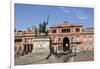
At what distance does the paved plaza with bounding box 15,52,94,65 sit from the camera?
2166mm

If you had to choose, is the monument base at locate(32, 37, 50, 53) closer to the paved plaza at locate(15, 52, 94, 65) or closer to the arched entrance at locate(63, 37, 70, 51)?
the paved plaza at locate(15, 52, 94, 65)

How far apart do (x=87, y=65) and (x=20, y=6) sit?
1105 millimetres

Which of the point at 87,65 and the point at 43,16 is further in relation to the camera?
the point at 87,65

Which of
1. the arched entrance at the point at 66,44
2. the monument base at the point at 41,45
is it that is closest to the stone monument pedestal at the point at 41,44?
the monument base at the point at 41,45

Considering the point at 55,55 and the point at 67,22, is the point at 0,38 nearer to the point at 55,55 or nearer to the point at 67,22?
the point at 55,55

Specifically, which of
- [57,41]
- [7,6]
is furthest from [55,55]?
[7,6]

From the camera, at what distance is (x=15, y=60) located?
6.97ft

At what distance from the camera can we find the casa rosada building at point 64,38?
218 cm

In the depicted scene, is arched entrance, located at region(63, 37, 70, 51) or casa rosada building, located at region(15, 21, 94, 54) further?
arched entrance, located at region(63, 37, 70, 51)

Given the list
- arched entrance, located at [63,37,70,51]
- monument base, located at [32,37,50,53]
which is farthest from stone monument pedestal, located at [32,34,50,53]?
arched entrance, located at [63,37,70,51]

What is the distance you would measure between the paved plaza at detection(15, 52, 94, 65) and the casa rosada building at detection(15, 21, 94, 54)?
0.21 feet

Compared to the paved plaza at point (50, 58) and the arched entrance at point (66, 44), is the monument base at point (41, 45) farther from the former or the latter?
the arched entrance at point (66, 44)

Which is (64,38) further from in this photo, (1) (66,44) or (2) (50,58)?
(2) (50,58)

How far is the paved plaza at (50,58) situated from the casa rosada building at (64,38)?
0.21 ft
